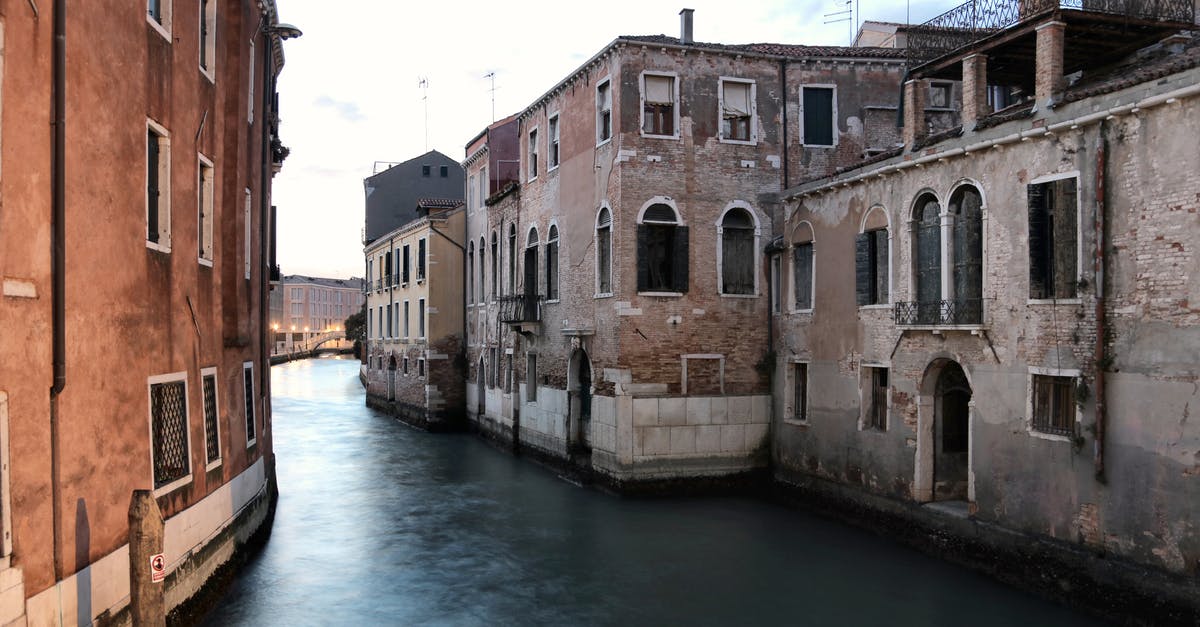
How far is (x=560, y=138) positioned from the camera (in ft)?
63.3

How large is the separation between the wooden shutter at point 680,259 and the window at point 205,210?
841cm

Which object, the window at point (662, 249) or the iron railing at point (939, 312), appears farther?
the window at point (662, 249)

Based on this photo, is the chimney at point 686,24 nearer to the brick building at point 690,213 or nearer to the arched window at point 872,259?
the brick building at point 690,213

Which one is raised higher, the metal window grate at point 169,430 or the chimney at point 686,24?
the chimney at point 686,24

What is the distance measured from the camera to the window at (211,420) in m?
10.2

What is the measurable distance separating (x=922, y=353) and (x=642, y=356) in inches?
206

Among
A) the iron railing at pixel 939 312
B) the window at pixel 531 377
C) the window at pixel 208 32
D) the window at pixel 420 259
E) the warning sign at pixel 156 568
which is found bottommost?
the warning sign at pixel 156 568

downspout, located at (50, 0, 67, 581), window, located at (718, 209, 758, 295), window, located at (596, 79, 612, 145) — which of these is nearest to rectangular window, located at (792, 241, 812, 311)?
window, located at (718, 209, 758, 295)

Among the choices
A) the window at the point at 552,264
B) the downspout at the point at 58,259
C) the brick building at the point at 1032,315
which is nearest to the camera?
the downspout at the point at 58,259

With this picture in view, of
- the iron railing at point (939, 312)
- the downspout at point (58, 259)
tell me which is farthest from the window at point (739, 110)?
the downspout at point (58, 259)

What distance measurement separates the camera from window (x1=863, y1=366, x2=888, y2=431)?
45.4 feet

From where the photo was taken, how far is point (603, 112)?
17.2 metres

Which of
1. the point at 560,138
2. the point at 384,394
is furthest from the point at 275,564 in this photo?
the point at 384,394

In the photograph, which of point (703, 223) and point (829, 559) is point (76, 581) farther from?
point (703, 223)
